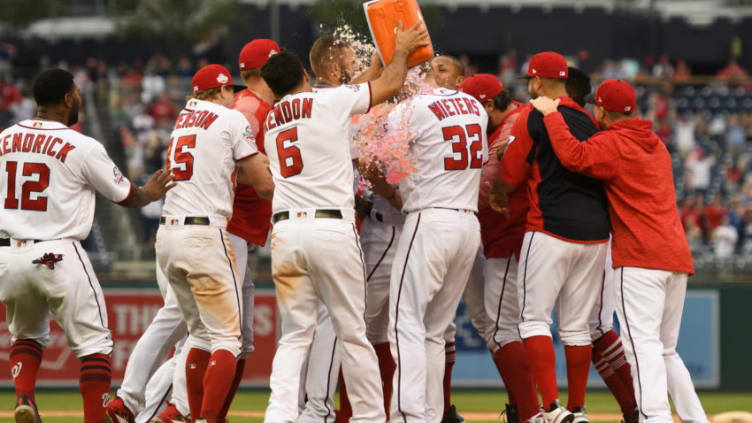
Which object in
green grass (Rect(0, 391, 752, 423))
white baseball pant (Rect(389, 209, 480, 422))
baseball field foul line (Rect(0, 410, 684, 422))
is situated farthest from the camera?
green grass (Rect(0, 391, 752, 423))

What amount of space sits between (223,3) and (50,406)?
22.0 m

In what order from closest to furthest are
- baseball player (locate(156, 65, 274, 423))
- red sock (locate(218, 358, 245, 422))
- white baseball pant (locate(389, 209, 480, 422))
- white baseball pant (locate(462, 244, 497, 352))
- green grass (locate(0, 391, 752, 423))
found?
1. white baseball pant (locate(389, 209, 480, 422))
2. baseball player (locate(156, 65, 274, 423))
3. red sock (locate(218, 358, 245, 422))
4. white baseball pant (locate(462, 244, 497, 352))
5. green grass (locate(0, 391, 752, 423))

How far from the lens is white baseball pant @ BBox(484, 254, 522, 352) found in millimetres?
7883

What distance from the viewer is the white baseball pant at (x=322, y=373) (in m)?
7.27

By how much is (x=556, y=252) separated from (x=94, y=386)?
3.16m

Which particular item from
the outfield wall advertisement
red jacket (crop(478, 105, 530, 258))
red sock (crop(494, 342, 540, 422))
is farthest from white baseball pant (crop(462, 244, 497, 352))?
the outfield wall advertisement

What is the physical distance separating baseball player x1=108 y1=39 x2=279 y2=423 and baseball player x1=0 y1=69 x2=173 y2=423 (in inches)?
22.5

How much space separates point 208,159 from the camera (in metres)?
7.37

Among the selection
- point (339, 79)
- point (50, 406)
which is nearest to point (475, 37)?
point (50, 406)

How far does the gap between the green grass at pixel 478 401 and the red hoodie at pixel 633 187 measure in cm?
431

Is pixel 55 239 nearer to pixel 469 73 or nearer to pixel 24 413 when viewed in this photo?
pixel 24 413

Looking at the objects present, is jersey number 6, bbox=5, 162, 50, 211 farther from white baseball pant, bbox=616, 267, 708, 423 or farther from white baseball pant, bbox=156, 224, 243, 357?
white baseball pant, bbox=616, 267, 708, 423

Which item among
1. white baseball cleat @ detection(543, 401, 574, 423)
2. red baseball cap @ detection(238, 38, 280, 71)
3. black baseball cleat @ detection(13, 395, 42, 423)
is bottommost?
white baseball cleat @ detection(543, 401, 574, 423)

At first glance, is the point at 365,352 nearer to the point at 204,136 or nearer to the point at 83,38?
the point at 204,136
